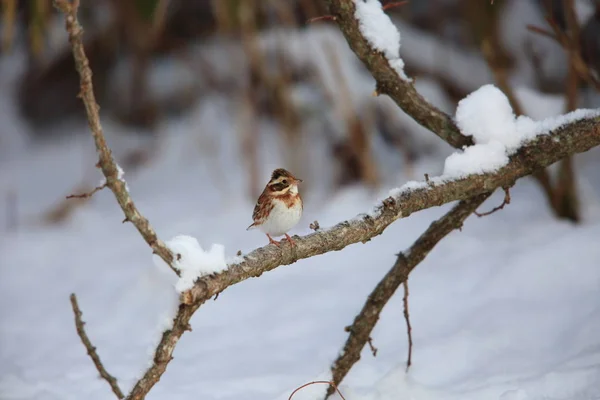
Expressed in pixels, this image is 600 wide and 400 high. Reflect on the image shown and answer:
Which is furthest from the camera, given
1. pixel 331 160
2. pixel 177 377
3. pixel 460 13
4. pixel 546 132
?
pixel 460 13

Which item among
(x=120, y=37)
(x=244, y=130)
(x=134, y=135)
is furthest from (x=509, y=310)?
(x=120, y=37)

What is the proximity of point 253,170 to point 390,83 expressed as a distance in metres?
2.73

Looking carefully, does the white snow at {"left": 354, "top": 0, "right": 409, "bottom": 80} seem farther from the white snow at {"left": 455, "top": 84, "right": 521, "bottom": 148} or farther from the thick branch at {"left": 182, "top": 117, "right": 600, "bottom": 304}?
the thick branch at {"left": 182, "top": 117, "right": 600, "bottom": 304}

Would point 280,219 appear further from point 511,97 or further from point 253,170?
point 253,170

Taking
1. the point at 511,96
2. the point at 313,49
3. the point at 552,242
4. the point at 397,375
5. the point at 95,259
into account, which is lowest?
the point at 397,375

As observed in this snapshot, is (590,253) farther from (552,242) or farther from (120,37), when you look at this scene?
(120,37)

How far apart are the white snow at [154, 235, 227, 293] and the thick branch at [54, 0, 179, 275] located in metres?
0.07

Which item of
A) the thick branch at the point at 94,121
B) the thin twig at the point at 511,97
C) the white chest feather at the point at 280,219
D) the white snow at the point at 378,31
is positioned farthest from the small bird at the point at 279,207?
the thin twig at the point at 511,97

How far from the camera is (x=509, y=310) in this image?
2.88 metres

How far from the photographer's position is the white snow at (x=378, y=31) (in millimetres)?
2301

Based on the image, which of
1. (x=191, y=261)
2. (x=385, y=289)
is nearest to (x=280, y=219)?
(x=385, y=289)

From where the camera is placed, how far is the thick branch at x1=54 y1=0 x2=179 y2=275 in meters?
1.48

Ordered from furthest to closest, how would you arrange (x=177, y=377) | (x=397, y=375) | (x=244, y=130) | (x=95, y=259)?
(x=244, y=130)
(x=95, y=259)
(x=177, y=377)
(x=397, y=375)

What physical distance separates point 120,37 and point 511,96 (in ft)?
14.4
